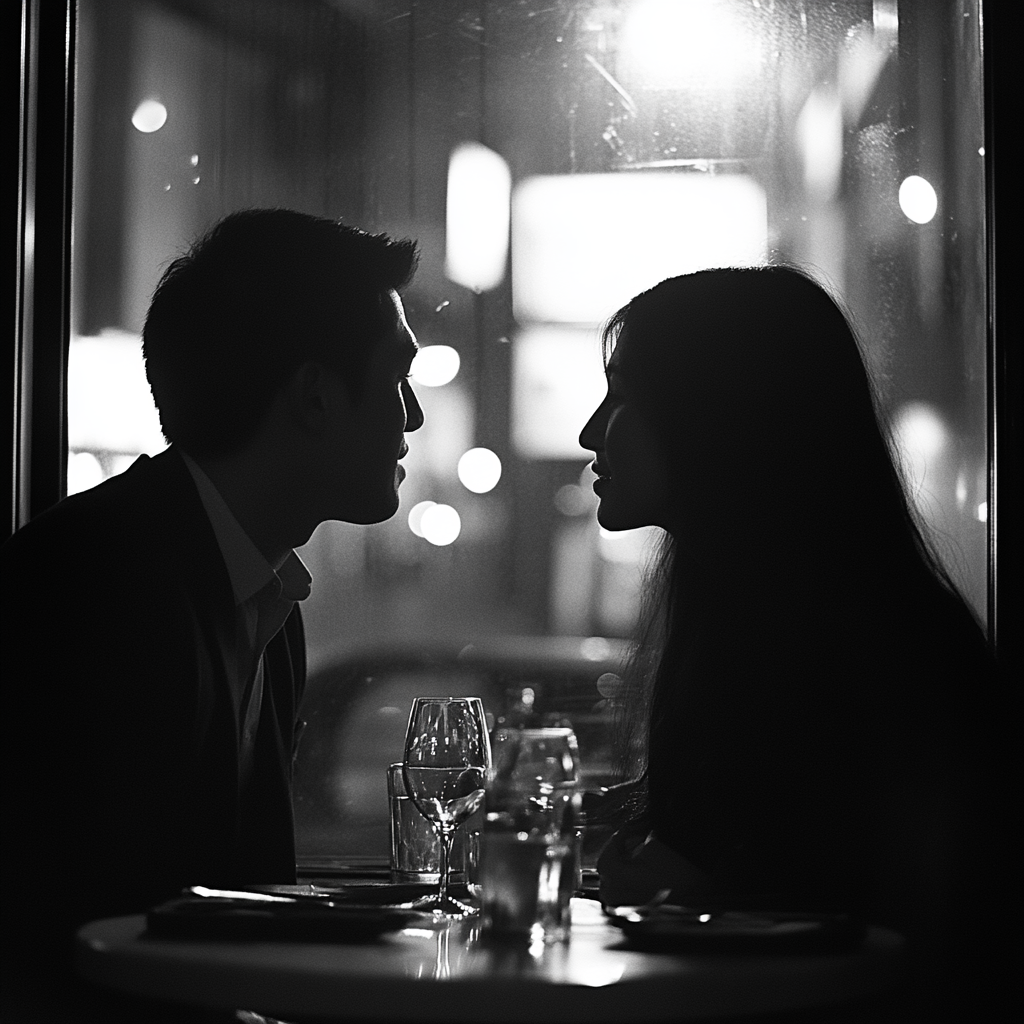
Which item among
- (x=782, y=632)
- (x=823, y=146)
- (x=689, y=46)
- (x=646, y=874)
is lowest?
(x=646, y=874)

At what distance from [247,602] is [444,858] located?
0.62 m

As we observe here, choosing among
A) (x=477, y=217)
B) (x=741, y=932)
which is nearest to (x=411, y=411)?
(x=477, y=217)

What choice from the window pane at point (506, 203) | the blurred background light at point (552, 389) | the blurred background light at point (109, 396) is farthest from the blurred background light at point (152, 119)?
the blurred background light at point (552, 389)

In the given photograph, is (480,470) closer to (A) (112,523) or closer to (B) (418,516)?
(B) (418,516)

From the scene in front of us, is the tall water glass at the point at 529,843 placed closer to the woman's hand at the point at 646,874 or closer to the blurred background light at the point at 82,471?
Result: the woman's hand at the point at 646,874

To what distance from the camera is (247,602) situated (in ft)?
6.40

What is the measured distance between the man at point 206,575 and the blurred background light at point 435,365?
152 millimetres

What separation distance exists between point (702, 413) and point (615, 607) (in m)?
0.47

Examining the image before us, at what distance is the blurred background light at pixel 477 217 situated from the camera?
7.45ft

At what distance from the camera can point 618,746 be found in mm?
2184

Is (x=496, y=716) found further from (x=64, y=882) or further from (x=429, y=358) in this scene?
(x=64, y=882)

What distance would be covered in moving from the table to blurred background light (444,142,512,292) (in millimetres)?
1379

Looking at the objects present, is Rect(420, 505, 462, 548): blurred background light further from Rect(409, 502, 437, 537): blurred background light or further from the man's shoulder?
the man's shoulder

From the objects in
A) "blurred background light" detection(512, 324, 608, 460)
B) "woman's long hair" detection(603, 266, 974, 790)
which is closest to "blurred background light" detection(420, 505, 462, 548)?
"blurred background light" detection(512, 324, 608, 460)
